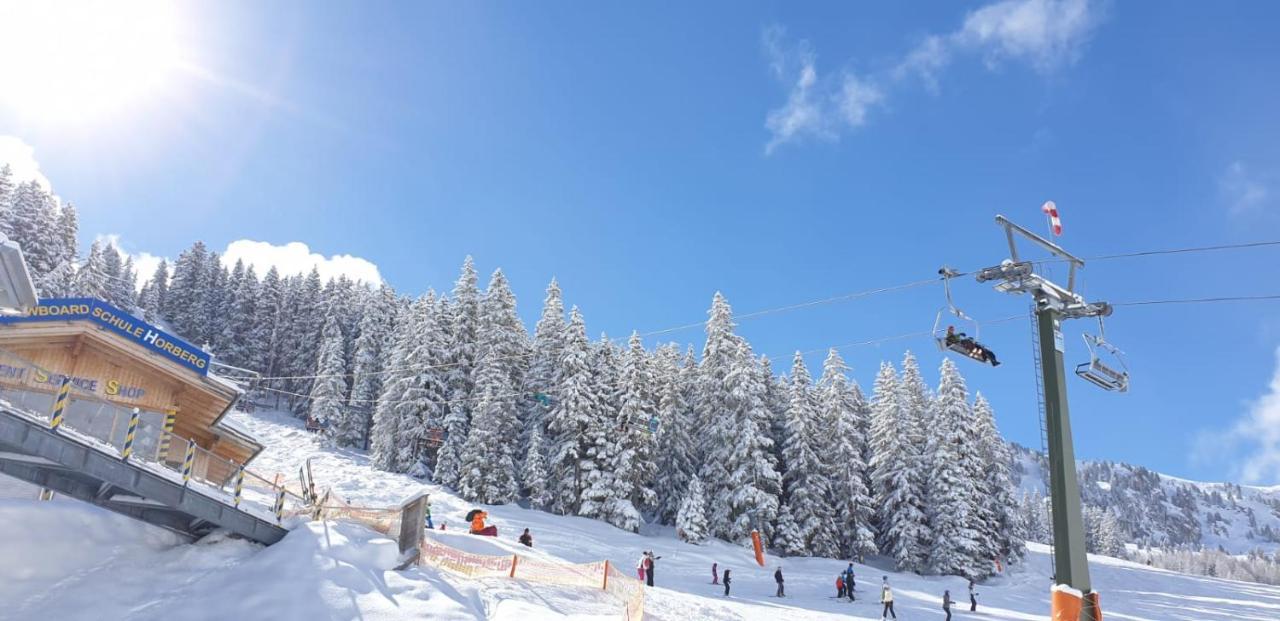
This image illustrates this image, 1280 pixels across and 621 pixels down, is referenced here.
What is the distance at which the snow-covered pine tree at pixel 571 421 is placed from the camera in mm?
47031

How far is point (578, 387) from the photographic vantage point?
1948 inches

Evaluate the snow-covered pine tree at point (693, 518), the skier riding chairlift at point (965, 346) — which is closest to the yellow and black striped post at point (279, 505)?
the skier riding chairlift at point (965, 346)

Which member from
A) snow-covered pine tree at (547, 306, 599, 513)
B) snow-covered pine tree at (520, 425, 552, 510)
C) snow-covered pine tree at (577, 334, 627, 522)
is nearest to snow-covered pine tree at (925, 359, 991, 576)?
Answer: snow-covered pine tree at (577, 334, 627, 522)

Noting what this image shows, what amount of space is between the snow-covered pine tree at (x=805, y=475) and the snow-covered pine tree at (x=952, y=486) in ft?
22.9

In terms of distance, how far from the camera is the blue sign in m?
20.9

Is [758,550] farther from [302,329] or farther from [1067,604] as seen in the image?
[302,329]

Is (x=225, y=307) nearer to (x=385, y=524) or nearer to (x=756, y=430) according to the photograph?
(x=756, y=430)

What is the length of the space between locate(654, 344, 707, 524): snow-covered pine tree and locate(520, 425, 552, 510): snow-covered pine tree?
8.52 meters

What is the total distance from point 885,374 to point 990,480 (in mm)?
11663

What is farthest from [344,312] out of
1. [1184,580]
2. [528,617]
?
[1184,580]

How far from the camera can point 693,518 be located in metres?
43.8

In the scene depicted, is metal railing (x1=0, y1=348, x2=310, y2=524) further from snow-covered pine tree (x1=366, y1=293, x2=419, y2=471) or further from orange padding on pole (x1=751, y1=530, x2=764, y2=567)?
snow-covered pine tree (x1=366, y1=293, x2=419, y2=471)

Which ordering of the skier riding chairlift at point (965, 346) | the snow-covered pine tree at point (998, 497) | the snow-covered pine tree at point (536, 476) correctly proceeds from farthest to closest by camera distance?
the snow-covered pine tree at point (998, 497)
the snow-covered pine tree at point (536, 476)
the skier riding chairlift at point (965, 346)

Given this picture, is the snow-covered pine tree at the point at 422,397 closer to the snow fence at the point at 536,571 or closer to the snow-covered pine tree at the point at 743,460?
the snow-covered pine tree at the point at 743,460
